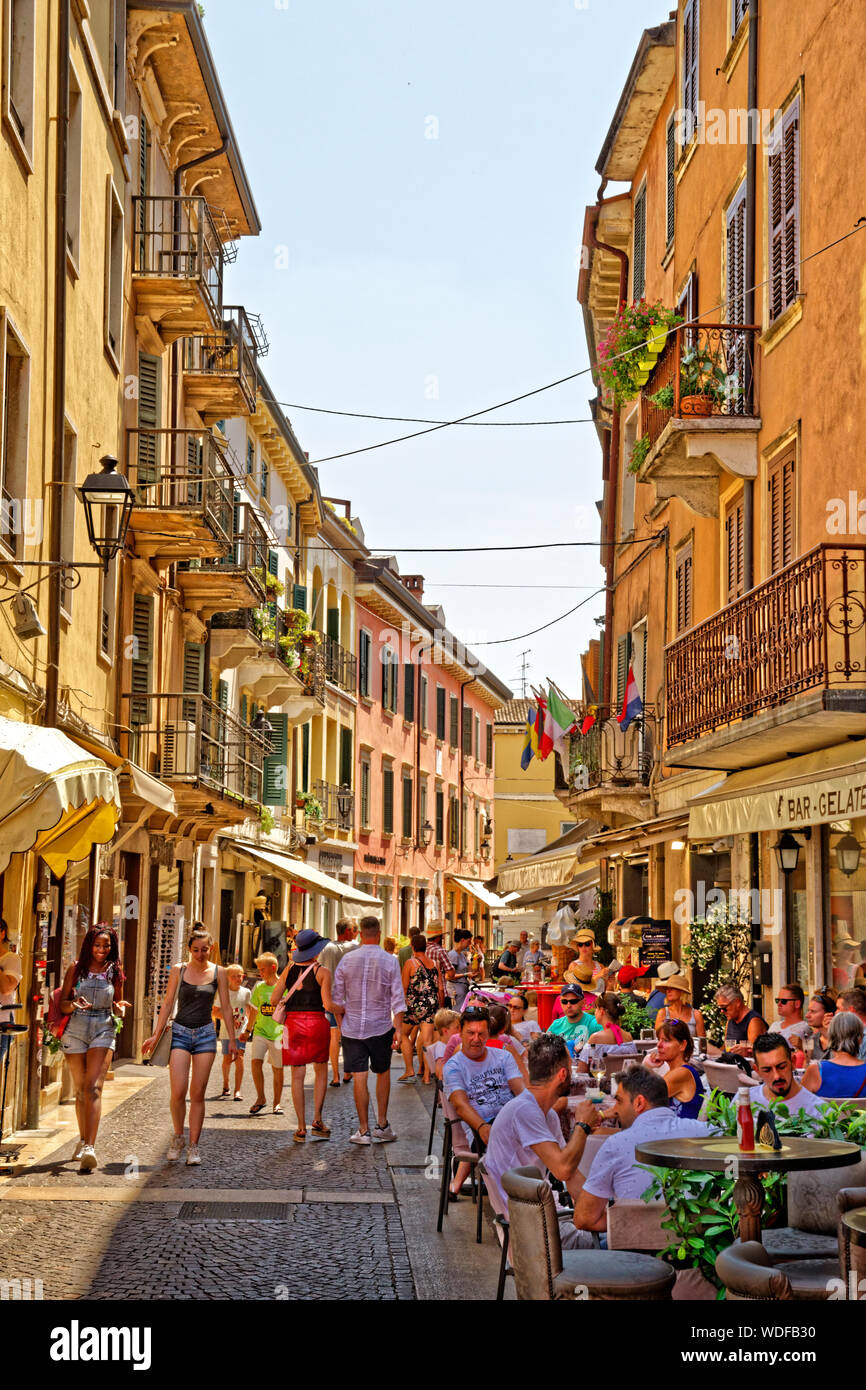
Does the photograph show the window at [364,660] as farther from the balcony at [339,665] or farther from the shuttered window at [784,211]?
the shuttered window at [784,211]

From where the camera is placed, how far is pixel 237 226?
29500 millimetres

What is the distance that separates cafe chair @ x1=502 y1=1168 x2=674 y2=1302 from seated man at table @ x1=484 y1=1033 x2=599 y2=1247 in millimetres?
1720

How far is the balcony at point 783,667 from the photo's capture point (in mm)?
12914

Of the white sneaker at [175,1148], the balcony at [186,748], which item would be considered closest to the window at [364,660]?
the balcony at [186,748]

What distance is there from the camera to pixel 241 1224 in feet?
32.7

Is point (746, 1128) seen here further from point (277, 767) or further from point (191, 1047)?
point (277, 767)

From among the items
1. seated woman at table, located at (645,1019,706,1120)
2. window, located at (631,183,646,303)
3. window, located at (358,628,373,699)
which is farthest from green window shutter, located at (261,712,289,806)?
seated woman at table, located at (645,1019,706,1120)

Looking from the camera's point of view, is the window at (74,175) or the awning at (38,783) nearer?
the awning at (38,783)

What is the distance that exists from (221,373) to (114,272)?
6.12 metres

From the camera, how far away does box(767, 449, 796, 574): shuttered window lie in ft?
54.0

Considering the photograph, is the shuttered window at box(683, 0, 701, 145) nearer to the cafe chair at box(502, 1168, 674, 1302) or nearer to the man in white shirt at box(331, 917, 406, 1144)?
the man in white shirt at box(331, 917, 406, 1144)

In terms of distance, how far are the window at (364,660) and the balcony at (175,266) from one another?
23.6 meters

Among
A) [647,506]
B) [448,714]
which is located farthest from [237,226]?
[448,714]
